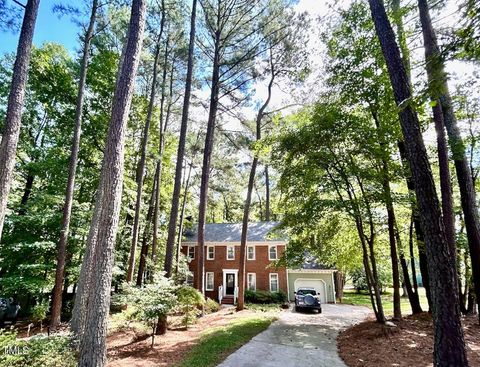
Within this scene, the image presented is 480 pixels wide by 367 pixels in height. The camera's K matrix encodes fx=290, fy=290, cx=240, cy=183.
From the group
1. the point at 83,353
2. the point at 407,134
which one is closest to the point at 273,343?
the point at 83,353

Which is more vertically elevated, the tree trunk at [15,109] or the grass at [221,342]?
the tree trunk at [15,109]

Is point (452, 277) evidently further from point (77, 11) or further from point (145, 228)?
point (145, 228)

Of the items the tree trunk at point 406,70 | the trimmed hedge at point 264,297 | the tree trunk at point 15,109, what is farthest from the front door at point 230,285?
the tree trunk at point 15,109

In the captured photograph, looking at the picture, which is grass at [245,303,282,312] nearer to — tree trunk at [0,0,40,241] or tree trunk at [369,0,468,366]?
tree trunk at [369,0,468,366]

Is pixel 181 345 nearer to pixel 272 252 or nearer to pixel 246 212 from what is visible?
pixel 246 212

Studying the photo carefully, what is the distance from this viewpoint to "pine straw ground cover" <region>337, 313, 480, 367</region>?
6.13 metres

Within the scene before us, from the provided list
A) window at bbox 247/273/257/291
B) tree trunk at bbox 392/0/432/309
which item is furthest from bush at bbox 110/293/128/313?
window at bbox 247/273/257/291

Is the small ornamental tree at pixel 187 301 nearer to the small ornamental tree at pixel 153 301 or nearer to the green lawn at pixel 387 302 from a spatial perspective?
the small ornamental tree at pixel 153 301

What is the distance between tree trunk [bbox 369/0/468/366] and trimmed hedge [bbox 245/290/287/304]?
16.3 meters

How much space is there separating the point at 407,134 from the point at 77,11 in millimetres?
12350

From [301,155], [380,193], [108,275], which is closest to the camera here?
[108,275]

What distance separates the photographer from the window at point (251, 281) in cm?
2232

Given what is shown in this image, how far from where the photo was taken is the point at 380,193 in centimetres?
893

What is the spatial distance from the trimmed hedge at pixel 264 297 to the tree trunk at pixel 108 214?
1601 centimetres
